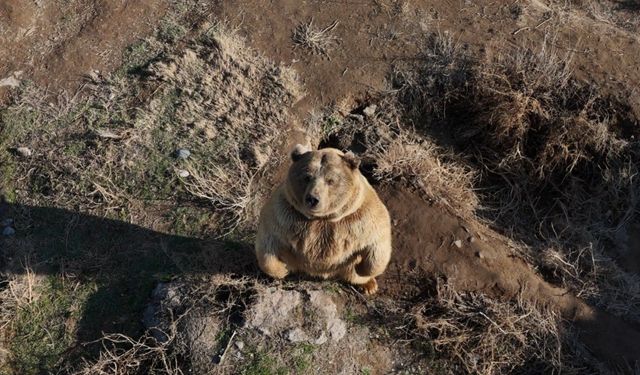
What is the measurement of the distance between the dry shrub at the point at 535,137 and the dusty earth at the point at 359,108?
0.21 m

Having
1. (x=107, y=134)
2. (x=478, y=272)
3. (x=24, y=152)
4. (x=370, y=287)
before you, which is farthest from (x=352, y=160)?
(x=24, y=152)

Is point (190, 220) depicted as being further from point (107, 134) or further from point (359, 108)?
point (359, 108)

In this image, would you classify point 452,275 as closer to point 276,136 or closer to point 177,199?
point 276,136

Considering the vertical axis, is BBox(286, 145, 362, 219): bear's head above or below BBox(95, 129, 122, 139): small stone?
above

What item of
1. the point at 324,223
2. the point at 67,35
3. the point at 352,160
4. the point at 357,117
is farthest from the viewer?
the point at 67,35

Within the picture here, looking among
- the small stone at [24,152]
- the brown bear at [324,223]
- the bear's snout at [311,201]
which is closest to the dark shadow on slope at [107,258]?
the small stone at [24,152]

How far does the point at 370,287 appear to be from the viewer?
4.92m

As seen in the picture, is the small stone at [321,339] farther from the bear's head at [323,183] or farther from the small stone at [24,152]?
the small stone at [24,152]

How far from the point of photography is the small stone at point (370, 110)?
20.0 ft

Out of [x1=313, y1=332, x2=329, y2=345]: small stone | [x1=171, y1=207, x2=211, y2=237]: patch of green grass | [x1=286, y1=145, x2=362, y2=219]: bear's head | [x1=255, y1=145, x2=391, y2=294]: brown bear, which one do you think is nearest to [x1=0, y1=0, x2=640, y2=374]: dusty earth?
[x1=313, y1=332, x2=329, y2=345]: small stone

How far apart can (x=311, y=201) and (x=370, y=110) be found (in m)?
2.76

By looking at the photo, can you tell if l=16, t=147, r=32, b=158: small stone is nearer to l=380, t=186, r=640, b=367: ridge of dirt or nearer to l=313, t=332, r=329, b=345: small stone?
l=313, t=332, r=329, b=345: small stone

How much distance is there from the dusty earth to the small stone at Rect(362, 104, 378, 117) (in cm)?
9

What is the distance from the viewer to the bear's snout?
361 cm
